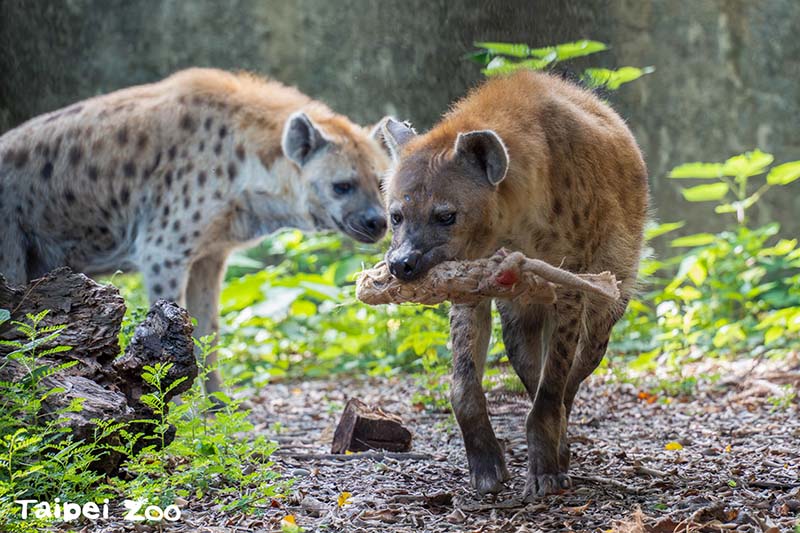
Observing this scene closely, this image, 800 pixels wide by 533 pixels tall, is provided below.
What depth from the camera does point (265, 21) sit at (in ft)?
33.1

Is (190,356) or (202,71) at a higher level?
(202,71)

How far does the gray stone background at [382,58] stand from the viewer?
927cm

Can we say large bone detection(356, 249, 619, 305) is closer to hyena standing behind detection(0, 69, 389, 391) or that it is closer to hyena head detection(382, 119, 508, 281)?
hyena head detection(382, 119, 508, 281)

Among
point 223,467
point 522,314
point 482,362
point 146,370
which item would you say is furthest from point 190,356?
point 522,314

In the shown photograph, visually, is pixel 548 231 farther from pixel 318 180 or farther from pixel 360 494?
pixel 318 180

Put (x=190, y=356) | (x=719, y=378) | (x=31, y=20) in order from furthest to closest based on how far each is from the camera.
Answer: (x=31, y=20)
(x=719, y=378)
(x=190, y=356)

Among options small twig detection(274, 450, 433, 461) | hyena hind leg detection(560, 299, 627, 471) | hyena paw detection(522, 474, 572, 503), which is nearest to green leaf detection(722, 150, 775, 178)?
hyena hind leg detection(560, 299, 627, 471)

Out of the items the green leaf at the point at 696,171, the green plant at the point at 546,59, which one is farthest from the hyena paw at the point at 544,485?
the green leaf at the point at 696,171

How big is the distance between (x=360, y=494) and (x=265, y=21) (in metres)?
7.16

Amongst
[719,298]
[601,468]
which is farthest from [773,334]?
[601,468]

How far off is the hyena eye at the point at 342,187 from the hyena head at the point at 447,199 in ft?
8.08

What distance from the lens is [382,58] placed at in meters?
9.60

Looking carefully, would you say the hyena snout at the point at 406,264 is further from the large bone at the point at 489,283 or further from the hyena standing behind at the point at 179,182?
the hyena standing behind at the point at 179,182

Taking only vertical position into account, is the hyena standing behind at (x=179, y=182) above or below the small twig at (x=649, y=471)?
above
